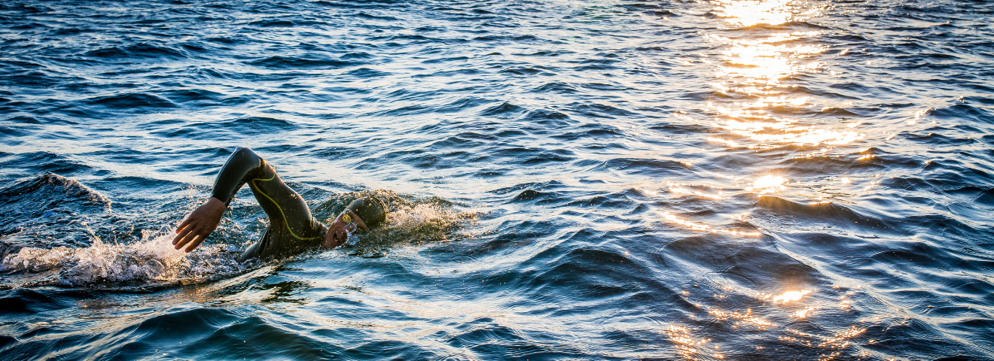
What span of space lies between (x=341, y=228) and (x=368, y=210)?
370 mm

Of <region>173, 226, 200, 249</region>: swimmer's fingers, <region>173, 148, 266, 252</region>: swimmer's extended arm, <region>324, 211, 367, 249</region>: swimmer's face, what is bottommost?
<region>324, 211, 367, 249</region>: swimmer's face

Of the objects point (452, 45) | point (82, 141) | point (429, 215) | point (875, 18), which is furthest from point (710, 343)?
point (875, 18)

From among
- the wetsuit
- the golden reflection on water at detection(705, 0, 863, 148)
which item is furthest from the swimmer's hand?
the golden reflection on water at detection(705, 0, 863, 148)

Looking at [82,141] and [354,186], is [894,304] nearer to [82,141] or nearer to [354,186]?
[354,186]

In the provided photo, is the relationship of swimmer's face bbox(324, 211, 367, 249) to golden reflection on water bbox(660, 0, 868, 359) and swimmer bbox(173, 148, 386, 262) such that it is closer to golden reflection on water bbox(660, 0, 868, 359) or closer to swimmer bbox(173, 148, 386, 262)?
swimmer bbox(173, 148, 386, 262)

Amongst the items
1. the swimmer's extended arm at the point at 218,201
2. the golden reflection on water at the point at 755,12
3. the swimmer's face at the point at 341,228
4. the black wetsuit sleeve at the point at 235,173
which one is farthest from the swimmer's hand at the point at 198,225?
the golden reflection on water at the point at 755,12

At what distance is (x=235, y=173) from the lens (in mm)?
5406

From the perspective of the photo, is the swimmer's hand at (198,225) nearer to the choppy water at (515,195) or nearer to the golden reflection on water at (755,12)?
the choppy water at (515,195)

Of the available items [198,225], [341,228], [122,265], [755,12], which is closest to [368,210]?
[341,228]

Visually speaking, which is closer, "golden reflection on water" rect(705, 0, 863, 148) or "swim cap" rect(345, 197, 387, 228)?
"swim cap" rect(345, 197, 387, 228)

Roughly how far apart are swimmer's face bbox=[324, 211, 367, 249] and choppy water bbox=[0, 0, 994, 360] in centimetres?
18

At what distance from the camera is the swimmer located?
5.52 metres

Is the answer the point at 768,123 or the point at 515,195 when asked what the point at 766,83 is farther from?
the point at 515,195

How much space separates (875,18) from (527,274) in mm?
21915
